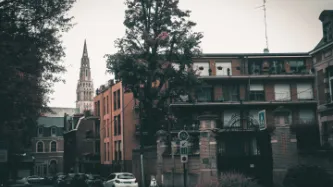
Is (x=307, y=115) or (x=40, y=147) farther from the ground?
(x=307, y=115)

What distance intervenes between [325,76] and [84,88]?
140 metres

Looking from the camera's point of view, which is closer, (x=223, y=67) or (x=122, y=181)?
(x=122, y=181)

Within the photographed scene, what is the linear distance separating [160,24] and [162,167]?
1154cm

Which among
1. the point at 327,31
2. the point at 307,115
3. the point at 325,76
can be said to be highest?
the point at 327,31

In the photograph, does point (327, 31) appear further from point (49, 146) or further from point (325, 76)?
point (49, 146)

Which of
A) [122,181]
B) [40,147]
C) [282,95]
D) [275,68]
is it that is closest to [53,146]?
[40,147]

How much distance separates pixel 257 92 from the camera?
1684 inches

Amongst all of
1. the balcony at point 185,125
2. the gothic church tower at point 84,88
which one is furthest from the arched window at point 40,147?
the gothic church tower at point 84,88

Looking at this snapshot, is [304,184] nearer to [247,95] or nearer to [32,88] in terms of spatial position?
[32,88]

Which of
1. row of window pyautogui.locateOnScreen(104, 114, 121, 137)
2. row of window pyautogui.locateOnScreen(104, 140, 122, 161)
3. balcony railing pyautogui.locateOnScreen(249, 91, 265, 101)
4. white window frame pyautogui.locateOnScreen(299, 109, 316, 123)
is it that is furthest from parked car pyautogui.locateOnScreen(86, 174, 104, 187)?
white window frame pyautogui.locateOnScreen(299, 109, 316, 123)

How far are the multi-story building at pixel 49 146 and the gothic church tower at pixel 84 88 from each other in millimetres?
76611

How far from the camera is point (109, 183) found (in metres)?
28.4

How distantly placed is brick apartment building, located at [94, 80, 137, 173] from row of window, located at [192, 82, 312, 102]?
853 centimetres

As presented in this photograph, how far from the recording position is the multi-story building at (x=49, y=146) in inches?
3076
